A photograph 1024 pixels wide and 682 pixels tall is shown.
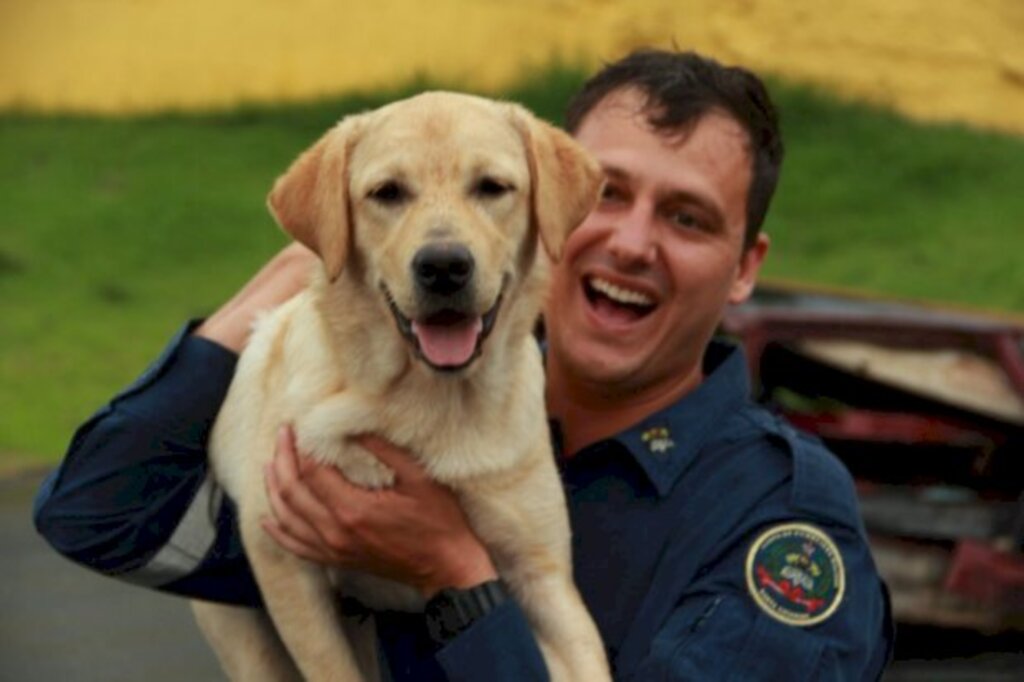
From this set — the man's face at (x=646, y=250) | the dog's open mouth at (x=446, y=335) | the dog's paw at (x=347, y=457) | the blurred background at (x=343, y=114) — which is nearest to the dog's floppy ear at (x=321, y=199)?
the dog's open mouth at (x=446, y=335)

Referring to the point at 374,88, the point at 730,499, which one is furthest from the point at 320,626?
the point at 374,88

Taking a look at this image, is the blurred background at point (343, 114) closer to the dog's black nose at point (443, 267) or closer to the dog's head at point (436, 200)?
the dog's head at point (436, 200)

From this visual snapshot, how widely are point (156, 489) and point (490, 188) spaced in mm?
678

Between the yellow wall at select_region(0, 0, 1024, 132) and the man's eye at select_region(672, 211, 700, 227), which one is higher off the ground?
the man's eye at select_region(672, 211, 700, 227)

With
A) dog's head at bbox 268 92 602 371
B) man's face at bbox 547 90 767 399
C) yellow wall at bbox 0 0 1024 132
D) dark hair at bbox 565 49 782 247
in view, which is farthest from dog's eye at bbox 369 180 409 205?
yellow wall at bbox 0 0 1024 132

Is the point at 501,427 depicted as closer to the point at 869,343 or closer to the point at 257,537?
the point at 257,537

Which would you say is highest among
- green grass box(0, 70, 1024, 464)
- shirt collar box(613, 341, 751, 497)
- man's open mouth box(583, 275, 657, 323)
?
man's open mouth box(583, 275, 657, 323)

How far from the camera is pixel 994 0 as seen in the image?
13.8 m

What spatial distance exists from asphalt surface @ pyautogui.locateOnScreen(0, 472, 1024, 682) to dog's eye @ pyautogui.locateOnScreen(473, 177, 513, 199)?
17.2 ft

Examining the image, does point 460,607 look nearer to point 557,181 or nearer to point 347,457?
point 347,457

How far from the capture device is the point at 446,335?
3031 millimetres

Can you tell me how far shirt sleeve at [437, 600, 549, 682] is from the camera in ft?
9.30

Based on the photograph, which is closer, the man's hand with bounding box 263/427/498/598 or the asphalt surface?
the man's hand with bounding box 263/427/498/598

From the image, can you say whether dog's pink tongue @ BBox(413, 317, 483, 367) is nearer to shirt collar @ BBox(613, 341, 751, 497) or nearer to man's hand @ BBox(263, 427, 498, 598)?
man's hand @ BBox(263, 427, 498, 598)
